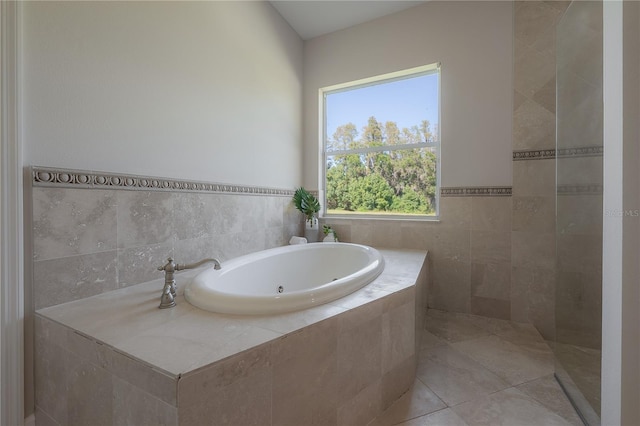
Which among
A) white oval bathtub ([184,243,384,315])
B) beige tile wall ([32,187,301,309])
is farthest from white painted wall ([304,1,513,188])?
beige tile wall ([32,187,301,309])

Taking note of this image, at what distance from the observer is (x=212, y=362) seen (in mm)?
655

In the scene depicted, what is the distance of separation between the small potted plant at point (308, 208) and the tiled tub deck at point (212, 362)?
1435mm

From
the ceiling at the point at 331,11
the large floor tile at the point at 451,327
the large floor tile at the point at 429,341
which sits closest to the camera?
the large floor tile at the point at 429,341

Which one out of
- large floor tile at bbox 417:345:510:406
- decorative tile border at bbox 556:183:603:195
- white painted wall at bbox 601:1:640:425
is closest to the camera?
white painted wall at bbox 601:1:640:425

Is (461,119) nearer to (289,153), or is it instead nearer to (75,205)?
(289,153)

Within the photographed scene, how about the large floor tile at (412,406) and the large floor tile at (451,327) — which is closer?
the large floor tile at (412,406)

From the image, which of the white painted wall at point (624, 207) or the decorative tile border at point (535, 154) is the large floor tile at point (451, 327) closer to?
the white painted wall at point (624, 207)

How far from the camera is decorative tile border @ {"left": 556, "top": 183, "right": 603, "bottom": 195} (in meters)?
1.08

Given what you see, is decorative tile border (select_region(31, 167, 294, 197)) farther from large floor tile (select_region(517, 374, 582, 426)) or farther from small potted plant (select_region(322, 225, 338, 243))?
large floor tile (select_region(517, 374, 582, 426))

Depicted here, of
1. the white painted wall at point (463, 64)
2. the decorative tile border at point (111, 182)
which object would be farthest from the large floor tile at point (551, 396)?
the decorative tile border at point (111, 182)

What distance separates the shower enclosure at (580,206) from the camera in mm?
1081

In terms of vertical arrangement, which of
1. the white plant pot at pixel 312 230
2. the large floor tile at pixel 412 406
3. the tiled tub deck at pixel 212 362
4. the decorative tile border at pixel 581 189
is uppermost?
the decorative tile border at pixel 581 189

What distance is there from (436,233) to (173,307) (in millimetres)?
2010

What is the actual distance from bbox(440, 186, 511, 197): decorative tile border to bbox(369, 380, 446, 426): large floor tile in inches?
58.6
